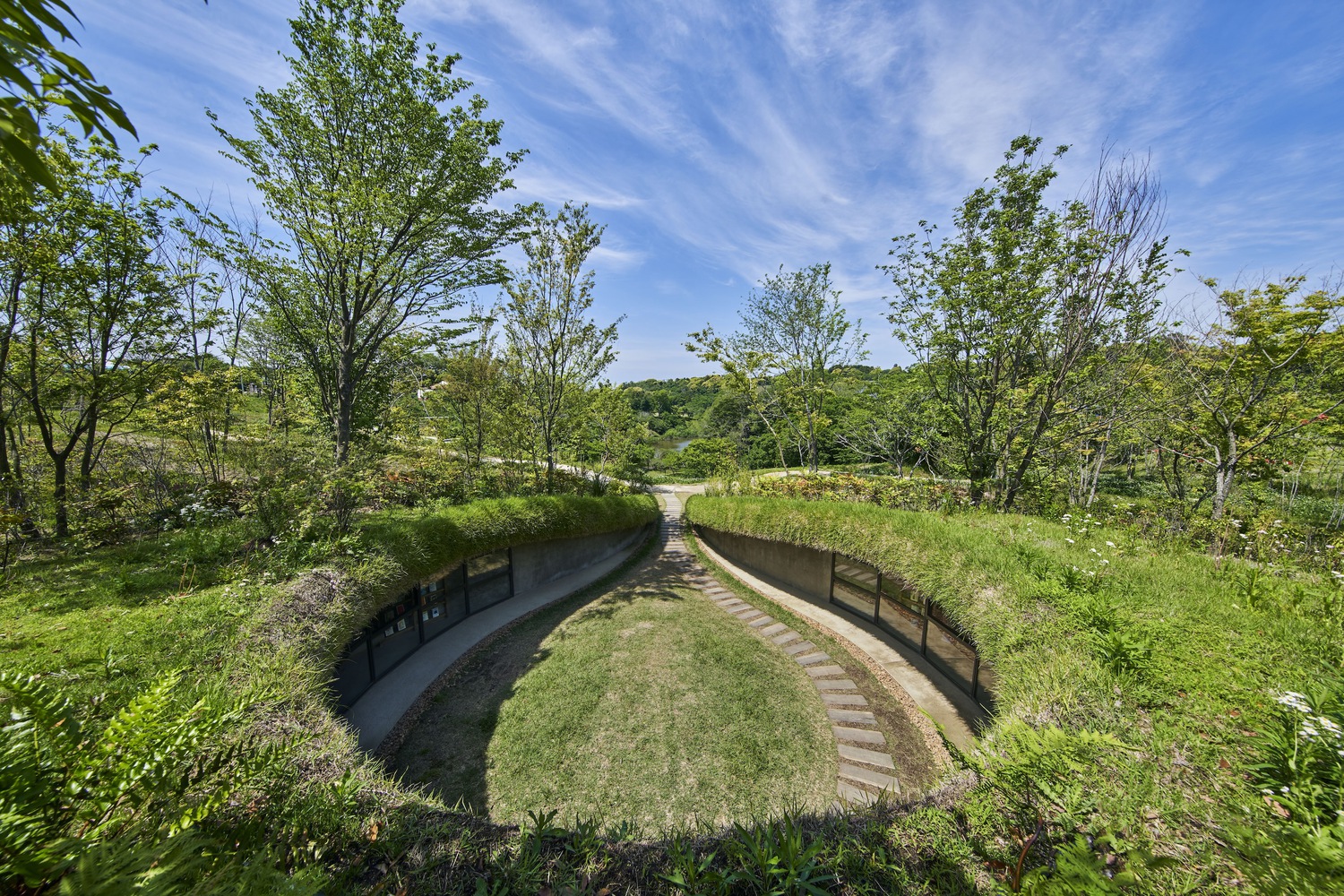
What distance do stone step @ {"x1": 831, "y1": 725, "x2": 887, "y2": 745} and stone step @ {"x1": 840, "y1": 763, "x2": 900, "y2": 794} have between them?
438mm

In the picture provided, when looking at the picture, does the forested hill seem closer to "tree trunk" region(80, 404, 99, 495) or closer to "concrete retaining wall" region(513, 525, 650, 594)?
"concrete retaining wall" region(513, 525, 650, 594)

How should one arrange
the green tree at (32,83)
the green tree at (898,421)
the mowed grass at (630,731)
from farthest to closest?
the green tree at (898,421), the mowed grass at (630,731), the green tree at (32,83)

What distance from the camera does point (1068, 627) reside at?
11.8 ft

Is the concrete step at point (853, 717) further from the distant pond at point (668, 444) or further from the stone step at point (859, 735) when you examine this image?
the distant pond at point (668, 444)

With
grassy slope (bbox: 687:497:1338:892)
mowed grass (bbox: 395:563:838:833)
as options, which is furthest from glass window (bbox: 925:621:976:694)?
mowed grass (bbox: 395:563:838:833)

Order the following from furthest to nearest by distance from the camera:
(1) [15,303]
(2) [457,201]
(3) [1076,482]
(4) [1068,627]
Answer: (3) [1076,482], (2) [457,201], (1) [15,303], (4) [1068,627]

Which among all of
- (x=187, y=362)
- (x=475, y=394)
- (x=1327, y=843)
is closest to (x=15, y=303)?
(x=187, y=362)

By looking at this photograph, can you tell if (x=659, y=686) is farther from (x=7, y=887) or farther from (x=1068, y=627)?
(x=7, y=887)

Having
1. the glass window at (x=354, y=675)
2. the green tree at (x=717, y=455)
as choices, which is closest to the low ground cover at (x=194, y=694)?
the glass window at (x=354, y=675)

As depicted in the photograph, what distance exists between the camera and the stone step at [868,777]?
15.7 ft

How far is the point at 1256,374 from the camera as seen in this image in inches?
307

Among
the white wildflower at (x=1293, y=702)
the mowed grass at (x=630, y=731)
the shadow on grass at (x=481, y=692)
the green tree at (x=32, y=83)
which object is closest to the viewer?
the green tree at (x=32, y=83)

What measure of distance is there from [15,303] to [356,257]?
4172 mm

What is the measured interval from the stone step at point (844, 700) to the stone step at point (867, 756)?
767 millimetres
